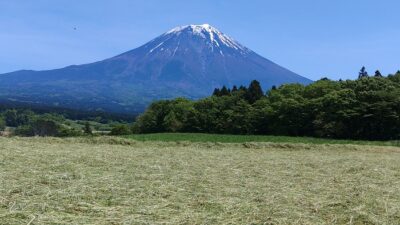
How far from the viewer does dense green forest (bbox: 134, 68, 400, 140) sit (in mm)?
45000

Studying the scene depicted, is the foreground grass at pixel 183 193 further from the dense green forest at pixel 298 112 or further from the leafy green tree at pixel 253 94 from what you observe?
the leafy green tree at pixel 253 94

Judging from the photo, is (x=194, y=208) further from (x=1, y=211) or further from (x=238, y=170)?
(x=238, y=170)

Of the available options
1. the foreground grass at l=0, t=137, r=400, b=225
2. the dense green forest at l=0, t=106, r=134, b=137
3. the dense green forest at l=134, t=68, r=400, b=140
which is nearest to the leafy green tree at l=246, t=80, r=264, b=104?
the dense green forest at l=134, t=68, r=400, b=140

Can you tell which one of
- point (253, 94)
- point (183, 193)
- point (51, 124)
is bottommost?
point (183, 193)

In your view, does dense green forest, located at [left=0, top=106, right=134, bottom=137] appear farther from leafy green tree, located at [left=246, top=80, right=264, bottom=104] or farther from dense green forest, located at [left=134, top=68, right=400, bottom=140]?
leafy green tree, located at [left=246, top=80, right=264, bottom=104]

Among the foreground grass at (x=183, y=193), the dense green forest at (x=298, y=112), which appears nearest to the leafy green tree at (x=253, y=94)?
the dense green forest at (x=298, y=112)

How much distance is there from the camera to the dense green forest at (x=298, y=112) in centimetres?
4500

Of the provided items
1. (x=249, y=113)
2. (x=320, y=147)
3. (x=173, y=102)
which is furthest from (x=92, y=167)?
(x=173, y=102)

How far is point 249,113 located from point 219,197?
46194mm

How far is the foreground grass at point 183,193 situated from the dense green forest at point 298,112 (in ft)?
111

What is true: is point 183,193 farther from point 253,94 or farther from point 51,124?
point 51,124

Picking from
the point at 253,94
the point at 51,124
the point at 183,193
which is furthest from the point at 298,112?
the point at 51,124

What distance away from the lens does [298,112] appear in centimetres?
4978

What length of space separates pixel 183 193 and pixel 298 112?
141 ft
